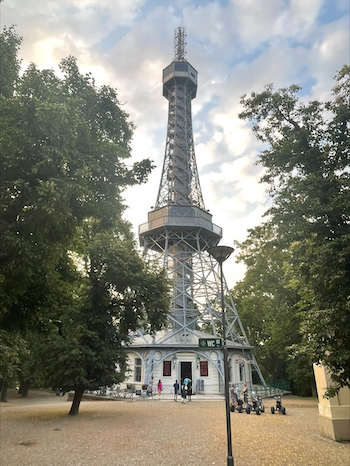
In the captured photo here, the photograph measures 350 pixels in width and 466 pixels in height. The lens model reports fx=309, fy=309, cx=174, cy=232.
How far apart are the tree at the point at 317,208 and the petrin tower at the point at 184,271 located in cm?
344

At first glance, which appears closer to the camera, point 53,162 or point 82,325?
point 53,162

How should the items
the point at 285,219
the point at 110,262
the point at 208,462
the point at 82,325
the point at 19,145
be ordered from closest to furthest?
the point at 19,145 < the point at 208,462 < the point at 285,219 < the point at 82,325 < the point at 110,262

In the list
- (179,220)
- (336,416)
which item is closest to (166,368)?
(179,220)

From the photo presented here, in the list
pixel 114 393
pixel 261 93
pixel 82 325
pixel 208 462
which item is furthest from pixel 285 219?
pixel 114 393

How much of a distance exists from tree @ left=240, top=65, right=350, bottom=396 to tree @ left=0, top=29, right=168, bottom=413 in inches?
203

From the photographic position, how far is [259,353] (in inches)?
1505

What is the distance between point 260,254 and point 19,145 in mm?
23769

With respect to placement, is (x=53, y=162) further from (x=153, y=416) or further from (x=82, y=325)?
(x=153, y=416)

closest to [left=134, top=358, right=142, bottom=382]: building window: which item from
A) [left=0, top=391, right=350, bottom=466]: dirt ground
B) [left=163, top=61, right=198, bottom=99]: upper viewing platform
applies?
[left=0, top=391, right=350, bottom=466]: dirt ground

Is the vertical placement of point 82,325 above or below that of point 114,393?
above

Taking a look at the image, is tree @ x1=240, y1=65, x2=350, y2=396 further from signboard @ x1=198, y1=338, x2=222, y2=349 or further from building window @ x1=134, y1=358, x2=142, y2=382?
building window @ x1=134, y1=358, x2=142, y2=382

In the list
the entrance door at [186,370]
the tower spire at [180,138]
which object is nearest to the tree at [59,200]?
the entrance door at [186,370]

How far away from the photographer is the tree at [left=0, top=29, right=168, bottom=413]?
7316 millimetres

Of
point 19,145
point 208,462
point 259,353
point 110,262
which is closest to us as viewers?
point 19,145
